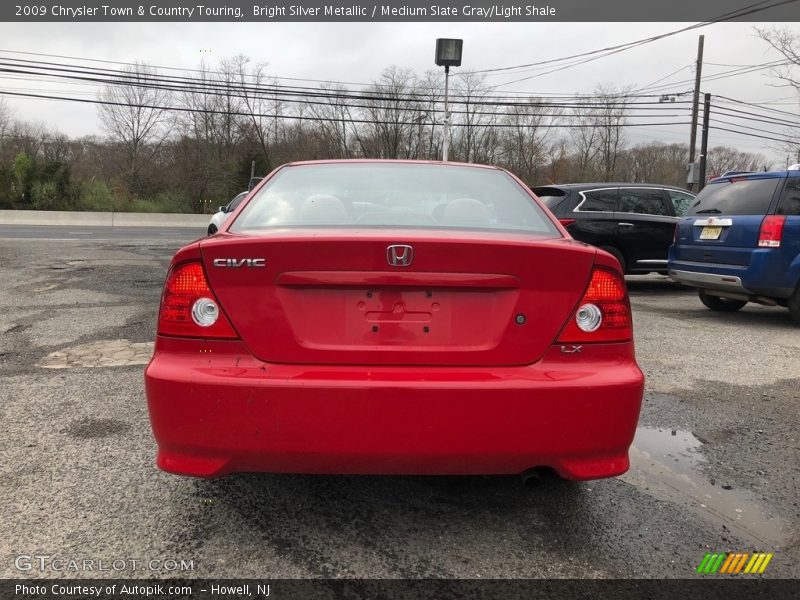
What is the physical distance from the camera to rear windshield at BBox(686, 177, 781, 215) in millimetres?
6355

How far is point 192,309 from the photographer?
199cm

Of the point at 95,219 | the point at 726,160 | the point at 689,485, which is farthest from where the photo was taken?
the point at 726,160

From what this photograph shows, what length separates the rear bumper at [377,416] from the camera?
6.15 ft

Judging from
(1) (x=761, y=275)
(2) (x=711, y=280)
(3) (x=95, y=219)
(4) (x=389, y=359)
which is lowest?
(3) (x=95, y=219)

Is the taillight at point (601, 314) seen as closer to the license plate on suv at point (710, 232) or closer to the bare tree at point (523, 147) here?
the license plate on suv at point (710, 232)

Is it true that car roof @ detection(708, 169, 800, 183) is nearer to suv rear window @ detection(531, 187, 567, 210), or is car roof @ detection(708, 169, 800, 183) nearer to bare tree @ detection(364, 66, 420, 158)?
suv rear window @ detection(531, 187, 567, 210)

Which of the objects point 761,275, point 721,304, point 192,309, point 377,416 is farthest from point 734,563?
point 721,304

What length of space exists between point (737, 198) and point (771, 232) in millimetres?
696

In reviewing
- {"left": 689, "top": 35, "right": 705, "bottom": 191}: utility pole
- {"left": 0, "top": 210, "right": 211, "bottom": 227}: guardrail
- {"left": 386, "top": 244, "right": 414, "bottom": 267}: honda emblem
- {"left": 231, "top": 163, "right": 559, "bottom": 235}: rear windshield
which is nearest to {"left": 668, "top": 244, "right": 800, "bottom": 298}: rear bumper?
{"left": 231, "top": 163, "right": 559, "bottom": 235}: rear windshield

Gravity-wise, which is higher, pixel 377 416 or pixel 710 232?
pixel 710 232

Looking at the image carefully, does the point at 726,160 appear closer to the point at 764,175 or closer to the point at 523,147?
the point at 523,147

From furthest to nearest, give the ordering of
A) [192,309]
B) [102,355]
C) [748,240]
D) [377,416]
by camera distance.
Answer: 1. [748,240]
2. [102,355]
3. [192,309]
4. [377,416]

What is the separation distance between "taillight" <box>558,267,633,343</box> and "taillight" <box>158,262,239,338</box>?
1237 millimetres

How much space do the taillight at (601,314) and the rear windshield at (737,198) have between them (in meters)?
5.45
